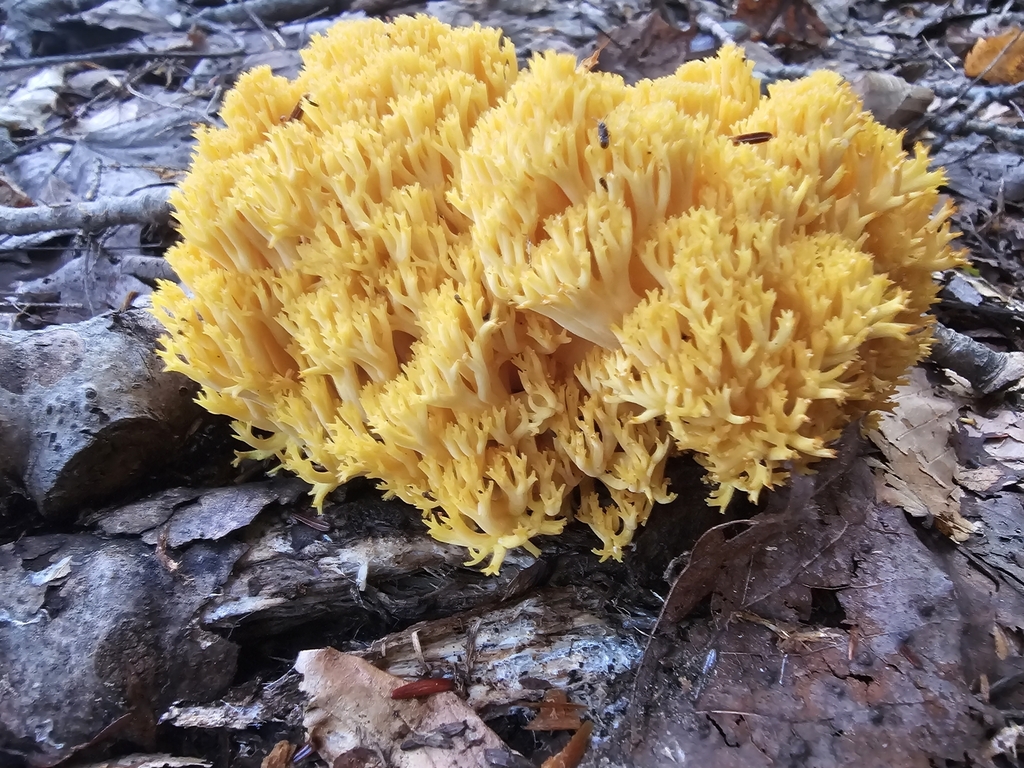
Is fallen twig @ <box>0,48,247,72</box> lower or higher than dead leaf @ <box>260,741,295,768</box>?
higher

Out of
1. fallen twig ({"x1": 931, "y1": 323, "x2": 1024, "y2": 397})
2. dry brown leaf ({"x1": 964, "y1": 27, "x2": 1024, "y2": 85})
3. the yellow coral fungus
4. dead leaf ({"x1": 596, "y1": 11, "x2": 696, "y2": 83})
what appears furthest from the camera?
dead leaf ({"x1": 596, "y1": 11, "x2": 696, "y2": 83})

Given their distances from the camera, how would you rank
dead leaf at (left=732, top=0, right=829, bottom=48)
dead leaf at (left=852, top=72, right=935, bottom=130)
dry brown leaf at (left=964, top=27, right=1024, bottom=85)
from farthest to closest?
dead leaf at (left=732, top=0, right=829, bottom=48) < dry brown leaf at (left=964, top=27, right=1024, bottom=85) < dead leaf at (left=852, top=72, right=935, bottom=130)

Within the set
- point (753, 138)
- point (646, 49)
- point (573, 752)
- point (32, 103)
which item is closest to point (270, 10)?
point (32, 103)

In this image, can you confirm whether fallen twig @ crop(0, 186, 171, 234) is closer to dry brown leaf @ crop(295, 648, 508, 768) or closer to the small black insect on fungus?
dry brown leaf @ crop(295, 648, 508, 768)

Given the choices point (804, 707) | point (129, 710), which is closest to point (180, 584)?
point (129, 710)

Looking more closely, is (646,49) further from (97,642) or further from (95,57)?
(97,642)

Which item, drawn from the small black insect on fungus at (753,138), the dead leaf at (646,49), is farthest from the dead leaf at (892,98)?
the small black insect on fungus at (753,138)

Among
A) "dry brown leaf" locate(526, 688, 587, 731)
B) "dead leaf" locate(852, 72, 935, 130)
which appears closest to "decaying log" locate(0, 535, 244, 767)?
"dry brown leaf" locate(526, 688, 587, 731)

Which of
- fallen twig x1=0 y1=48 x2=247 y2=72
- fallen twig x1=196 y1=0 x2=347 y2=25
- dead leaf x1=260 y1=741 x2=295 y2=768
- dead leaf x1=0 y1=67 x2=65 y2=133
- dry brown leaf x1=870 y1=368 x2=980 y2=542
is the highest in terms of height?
fallen twig x1=196 y1=0 x2=347 y2=25
